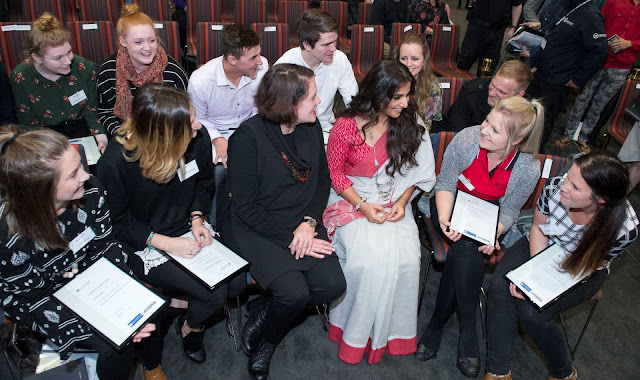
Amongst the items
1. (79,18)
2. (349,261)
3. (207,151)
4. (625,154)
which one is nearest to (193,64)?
(79,18)

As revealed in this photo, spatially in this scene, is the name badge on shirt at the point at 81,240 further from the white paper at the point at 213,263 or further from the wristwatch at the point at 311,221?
the wristwatch at the point at 311,221

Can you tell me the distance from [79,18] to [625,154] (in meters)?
5.62

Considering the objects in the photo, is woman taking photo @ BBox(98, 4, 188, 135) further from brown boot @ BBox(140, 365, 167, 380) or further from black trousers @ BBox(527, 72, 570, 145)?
black trousers @ BBox(527, 72, 570, 145)

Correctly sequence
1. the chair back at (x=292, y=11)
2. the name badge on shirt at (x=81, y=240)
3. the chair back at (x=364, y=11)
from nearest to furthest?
1. the name badge on shirt at (x=81, y=240)
2. the chair back at (x=292, y=11)
3. the chair back at (x=364, y=11)

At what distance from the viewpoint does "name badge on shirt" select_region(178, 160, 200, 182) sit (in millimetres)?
2097

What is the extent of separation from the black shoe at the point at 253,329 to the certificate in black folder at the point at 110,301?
0.77m

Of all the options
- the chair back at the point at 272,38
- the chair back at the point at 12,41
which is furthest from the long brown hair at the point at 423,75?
the chair back at the point at 12,41

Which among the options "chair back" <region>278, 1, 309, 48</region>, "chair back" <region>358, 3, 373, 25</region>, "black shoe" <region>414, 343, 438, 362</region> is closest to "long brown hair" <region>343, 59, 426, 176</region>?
"black shoe" <region>414, 343, 438, 362</region>

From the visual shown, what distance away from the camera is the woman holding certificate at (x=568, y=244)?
2.00 meters

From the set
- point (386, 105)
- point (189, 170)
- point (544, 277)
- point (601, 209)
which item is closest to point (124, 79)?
point (189, 170)

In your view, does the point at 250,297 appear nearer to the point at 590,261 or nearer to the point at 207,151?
the point at 207,151

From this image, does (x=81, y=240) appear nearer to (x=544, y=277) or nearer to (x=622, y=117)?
(x=544, y=277)

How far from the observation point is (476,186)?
8.25ft

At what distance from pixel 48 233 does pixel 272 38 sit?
3.13m
